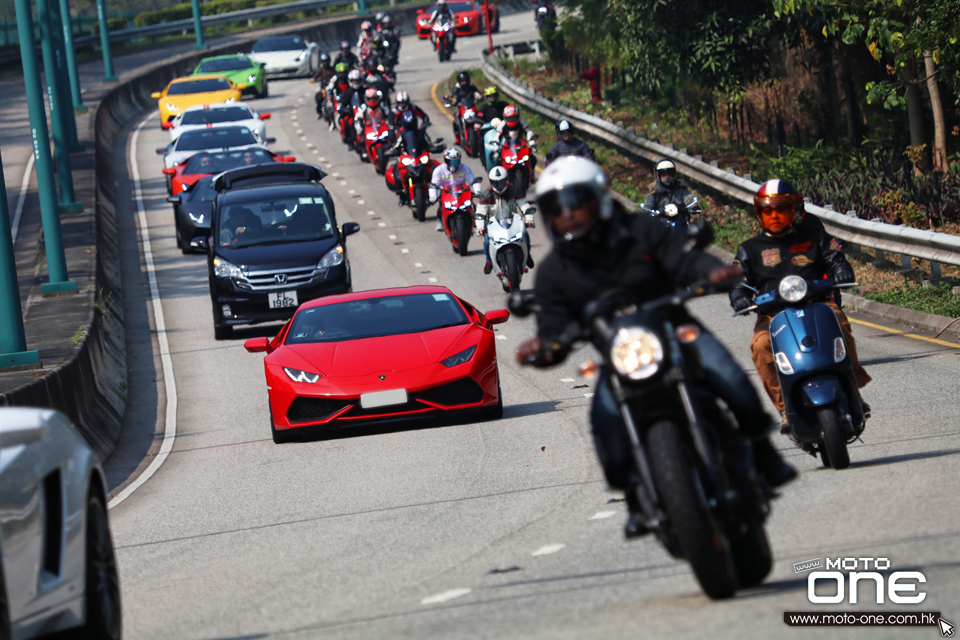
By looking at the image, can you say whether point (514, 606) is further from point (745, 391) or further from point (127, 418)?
point (127, 418)

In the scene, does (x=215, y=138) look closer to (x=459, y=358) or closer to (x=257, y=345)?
(x=257, y=345)

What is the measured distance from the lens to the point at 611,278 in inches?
238

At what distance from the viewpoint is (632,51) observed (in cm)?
2825

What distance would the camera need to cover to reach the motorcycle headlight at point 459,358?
13.0 m

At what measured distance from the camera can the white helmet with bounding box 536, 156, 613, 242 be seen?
19.2 feet

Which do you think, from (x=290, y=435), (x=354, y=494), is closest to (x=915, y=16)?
(x=290, y=435)

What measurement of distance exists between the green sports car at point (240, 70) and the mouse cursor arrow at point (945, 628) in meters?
46.2

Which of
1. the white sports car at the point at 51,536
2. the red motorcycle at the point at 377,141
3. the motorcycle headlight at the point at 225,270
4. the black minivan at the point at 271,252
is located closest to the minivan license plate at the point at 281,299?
the black minivan at the point at 271,252

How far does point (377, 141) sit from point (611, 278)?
97.6 ft

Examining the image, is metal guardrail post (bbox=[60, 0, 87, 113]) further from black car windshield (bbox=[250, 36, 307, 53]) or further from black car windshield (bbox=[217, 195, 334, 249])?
black car windshield (bbox=[217, 195, 334, 249])

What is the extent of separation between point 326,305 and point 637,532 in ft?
29.9

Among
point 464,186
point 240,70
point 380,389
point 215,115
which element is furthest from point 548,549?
point 240,70

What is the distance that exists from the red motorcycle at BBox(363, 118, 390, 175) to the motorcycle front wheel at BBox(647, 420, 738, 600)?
29244mm

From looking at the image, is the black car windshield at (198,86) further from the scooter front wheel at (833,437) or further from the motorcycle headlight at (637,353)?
the motorcycle headlight at (637,353)
